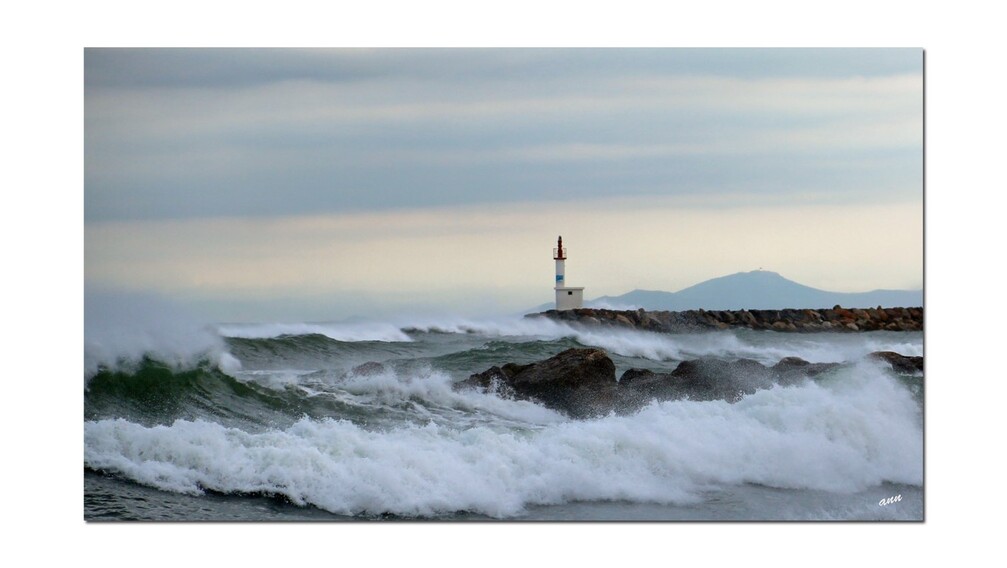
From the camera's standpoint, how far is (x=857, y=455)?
7.02m

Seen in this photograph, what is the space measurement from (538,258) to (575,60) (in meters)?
1.43

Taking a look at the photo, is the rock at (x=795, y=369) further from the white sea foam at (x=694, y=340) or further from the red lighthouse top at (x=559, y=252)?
the red lighthouse top at (x=559, y=252)

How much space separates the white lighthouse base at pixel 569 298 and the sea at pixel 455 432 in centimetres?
20

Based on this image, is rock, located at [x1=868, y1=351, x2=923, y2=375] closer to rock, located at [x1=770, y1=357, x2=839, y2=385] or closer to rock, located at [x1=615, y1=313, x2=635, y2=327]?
rock, located at [x1=770, y1=357, x2=839, y2=385]

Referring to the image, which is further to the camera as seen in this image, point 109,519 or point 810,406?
point 810,406

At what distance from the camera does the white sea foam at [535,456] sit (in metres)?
6.85

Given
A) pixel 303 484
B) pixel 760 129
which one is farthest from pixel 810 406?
pixel 303 484

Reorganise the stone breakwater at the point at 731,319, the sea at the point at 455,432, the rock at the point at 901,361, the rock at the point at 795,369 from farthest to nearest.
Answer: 1. the rock at the point at 795,369
2. the stone breakwater at the point at 731,319
3. the rock at the point at 901,361
4. the sea at the point at 455,432

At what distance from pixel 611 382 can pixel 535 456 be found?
0.88 metres

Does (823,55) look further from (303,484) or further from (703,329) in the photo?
(303,484)

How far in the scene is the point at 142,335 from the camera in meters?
7.12

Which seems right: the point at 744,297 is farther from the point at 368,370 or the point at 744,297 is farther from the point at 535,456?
the point at 368,370

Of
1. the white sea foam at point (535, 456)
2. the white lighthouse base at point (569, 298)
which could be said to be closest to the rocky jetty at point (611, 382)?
the white sea foam at point (535, 456)

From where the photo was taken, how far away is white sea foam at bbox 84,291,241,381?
6.91 meters
